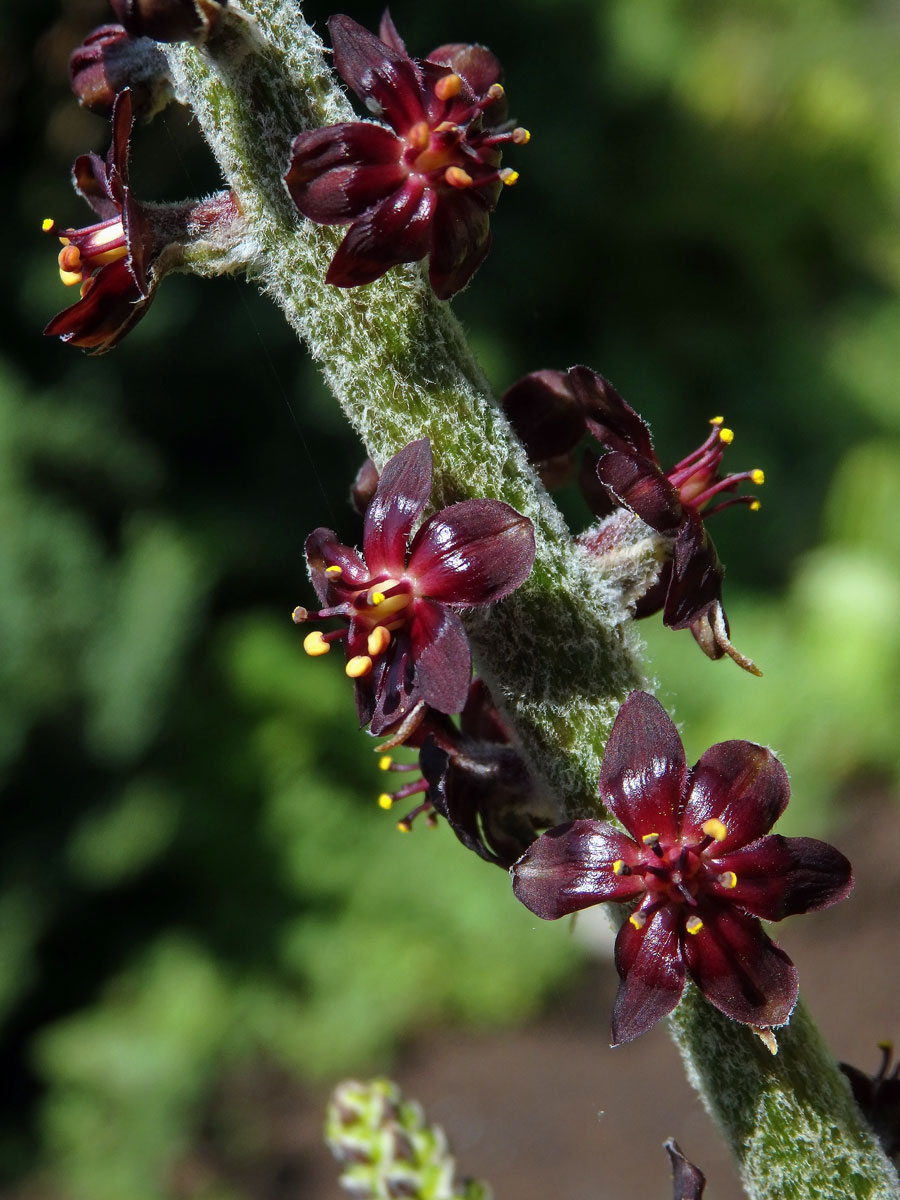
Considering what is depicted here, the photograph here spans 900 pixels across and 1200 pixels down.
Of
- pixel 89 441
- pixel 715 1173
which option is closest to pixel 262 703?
pixel 89 441

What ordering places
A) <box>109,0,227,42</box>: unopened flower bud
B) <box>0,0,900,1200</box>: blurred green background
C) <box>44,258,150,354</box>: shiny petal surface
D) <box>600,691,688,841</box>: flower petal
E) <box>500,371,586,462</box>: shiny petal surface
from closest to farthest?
<box>109,0,227,42</box>: unopened flower bud
<box>600,691,688,841</box>: flower petal
<box>44,258,150,354</box>: shiny petal surface
<box>500,371,586,462</box>: shiny petal surface
<box>0,0,900,1200</box>: blurred green background

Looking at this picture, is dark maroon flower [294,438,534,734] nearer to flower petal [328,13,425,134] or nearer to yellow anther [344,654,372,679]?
yellow anther [344,654,372,679]

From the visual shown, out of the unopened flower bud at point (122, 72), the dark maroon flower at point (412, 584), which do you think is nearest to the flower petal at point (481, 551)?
the dark maroon flower at point (412, 584)

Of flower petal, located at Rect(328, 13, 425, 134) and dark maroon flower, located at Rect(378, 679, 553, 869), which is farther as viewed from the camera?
dark maroon flower, located at Rect(378, 679, 553, 869)

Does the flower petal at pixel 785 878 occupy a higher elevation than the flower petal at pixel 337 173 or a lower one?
lower

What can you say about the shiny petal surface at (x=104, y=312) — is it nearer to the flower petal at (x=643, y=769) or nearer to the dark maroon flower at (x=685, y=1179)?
the flower petal at (x=643, y=769)

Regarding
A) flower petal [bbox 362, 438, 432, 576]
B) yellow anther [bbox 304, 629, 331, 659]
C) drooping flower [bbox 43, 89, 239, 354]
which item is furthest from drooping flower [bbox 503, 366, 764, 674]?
drooping flower [bbox 43, 89, 239, 354]

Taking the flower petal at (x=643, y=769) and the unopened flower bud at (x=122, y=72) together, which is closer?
the flower petal at (x=643, y=769)
